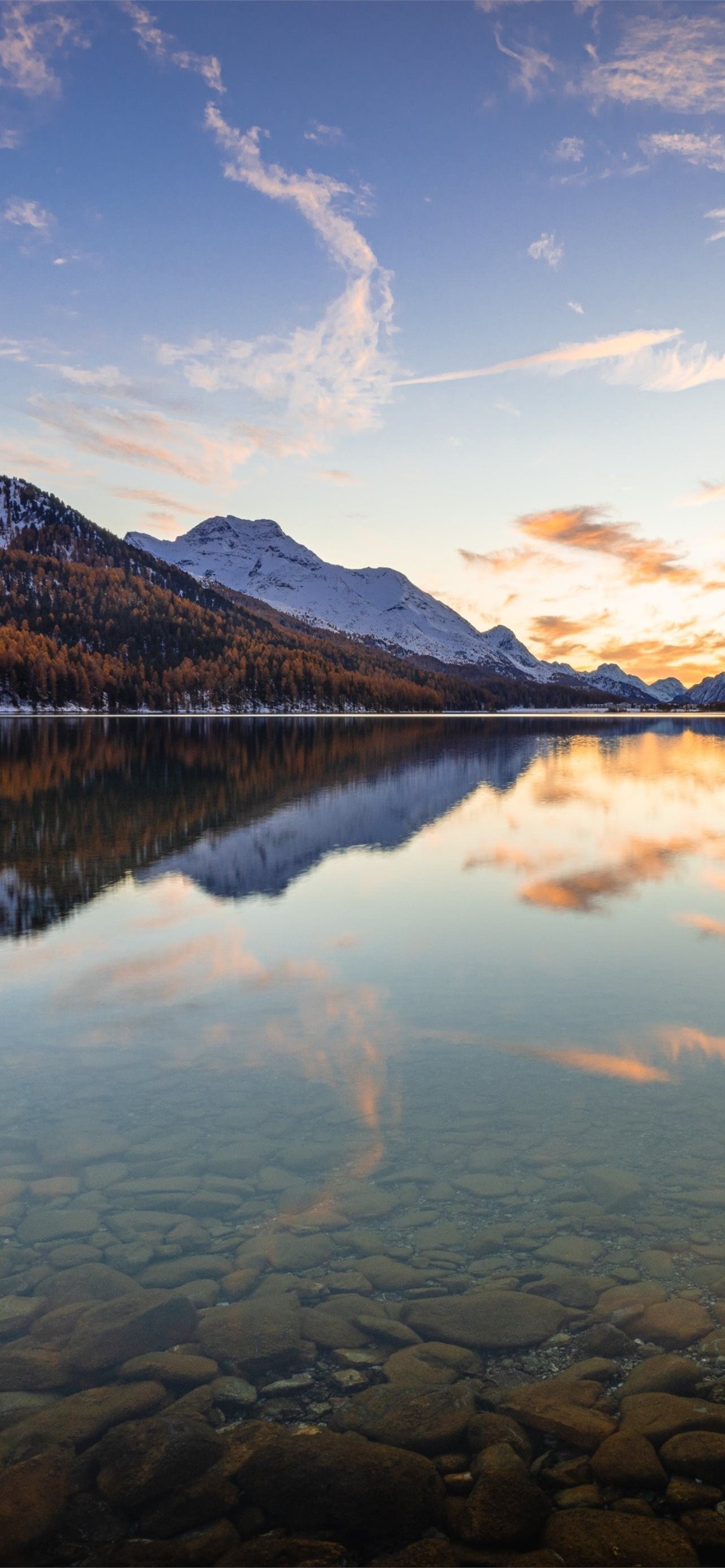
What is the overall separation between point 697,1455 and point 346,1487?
232cm

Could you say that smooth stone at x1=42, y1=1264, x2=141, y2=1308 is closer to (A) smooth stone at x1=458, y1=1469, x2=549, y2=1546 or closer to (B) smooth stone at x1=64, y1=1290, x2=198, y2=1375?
(B) smooth stone at x1=64, y1=1290, x2=198, y2=1375

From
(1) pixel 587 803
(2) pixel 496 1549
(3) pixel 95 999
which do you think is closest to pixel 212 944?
(3) pixel 95 999

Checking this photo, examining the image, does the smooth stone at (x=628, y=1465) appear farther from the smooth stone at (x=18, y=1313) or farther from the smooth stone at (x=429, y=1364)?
the smooth stone at (x=18, y=1313)

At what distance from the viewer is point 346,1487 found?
5.86 m

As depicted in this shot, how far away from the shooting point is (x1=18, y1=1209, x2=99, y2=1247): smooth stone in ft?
28.8

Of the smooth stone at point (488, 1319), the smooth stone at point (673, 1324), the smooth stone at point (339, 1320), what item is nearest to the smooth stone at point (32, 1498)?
the smooth stone at point (339, 1320)

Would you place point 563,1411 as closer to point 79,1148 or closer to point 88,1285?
point 88,1285

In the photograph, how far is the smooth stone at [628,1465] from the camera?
5859mm

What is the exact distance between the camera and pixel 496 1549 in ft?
17.7

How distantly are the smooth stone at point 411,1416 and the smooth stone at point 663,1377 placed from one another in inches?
48.0

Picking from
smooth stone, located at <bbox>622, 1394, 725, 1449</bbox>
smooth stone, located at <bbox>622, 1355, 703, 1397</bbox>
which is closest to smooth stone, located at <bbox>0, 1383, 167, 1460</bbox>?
smooth stone, located at <bbox>622, 1394, 725, 1449</bbox>

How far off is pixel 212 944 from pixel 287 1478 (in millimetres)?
15175

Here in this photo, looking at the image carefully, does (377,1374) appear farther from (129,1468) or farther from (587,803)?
(587,803)

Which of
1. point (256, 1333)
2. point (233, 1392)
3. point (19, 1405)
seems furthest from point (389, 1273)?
point (19, 1405)
